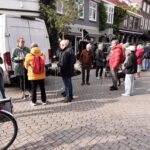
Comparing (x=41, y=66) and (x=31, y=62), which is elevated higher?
(x=31, y=62)

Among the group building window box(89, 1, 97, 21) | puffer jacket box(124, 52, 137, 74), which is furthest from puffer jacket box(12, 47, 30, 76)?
building window box(89, 1, 97, 21)

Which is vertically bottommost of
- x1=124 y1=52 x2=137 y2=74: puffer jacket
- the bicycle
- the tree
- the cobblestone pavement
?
the cobblestone pavement

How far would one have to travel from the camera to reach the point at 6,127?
442 centimetres

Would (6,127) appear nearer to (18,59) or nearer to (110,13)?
(18,59)

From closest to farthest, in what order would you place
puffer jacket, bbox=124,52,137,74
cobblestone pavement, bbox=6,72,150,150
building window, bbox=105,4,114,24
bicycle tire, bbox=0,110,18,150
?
bicycle tire, bbox=0,110,18,150 → cobblestone pavement, bbox=6,72,150,150 → puffer jacket, bbox=124,52,137,74 → building window, bbox=105,4,114,24

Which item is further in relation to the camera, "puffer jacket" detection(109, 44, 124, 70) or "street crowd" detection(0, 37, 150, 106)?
"puffer jacket" detection(109, 44, 124, 70)

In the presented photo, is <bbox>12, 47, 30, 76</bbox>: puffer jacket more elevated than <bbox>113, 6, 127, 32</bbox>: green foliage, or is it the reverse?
<bbox>113, 6, 127, 32</bbox>: green foliage

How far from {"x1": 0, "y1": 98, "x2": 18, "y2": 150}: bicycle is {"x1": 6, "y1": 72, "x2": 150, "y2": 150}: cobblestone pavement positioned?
172 millimetres

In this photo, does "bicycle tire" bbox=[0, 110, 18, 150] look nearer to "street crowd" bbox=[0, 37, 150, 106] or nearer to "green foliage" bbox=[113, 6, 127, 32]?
"street crowd" bbox=[0, 37, 150, 106]

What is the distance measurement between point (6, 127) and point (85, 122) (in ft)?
6.53

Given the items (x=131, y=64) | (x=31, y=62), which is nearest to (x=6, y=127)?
(x=31, y=62)

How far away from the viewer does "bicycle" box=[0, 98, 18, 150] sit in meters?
4.18

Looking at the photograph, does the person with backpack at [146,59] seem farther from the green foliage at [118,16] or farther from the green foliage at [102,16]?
the green foliage at [118,16]

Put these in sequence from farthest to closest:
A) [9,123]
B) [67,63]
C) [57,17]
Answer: [57,17], [67,63], [9,123]
